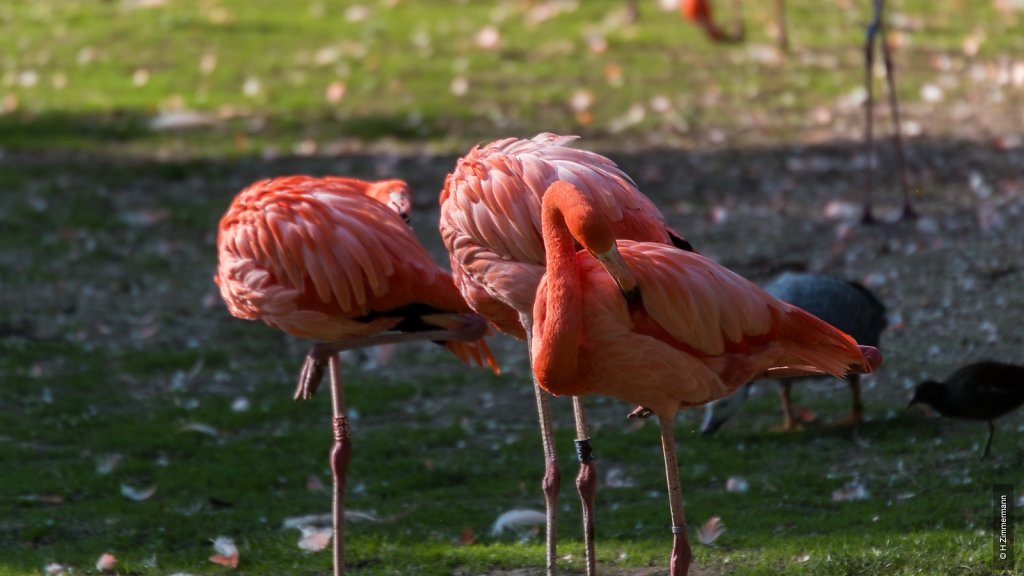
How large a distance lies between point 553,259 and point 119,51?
1067 cm

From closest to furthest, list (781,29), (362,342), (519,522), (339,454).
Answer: (362,342) → (339,454) → (519,522) → (781,29)

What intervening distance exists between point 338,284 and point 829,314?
7.08 feet

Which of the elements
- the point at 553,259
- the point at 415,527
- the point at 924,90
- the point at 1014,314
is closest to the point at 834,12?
the point at 924,90

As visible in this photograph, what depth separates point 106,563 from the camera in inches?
187

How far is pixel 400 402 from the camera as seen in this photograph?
679 centimetres

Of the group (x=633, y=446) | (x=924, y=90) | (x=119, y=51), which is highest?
(x=119, y=51)

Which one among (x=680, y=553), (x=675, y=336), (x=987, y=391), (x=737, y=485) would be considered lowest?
(x=737, y=485)

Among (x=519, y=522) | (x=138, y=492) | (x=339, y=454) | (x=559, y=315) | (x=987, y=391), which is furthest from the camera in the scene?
(x=138, y=492)

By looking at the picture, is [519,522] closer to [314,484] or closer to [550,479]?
[550,479]

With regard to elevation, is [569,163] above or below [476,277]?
above

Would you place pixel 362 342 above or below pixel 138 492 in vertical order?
above

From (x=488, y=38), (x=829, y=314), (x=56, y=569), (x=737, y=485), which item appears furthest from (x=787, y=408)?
(x=488, y=38)

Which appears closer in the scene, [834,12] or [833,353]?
[833,353]

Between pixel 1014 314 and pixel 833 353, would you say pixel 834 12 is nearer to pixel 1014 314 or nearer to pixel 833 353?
pixel 1014 314
